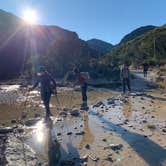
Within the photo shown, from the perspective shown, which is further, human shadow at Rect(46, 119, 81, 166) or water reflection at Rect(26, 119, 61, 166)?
water reflection at Rect(26, 119, 61, 166)

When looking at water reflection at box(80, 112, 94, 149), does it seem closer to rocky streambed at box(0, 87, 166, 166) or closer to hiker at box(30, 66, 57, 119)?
rocky streambed at box(0, 87, 166, 166)

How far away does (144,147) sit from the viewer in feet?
30.8

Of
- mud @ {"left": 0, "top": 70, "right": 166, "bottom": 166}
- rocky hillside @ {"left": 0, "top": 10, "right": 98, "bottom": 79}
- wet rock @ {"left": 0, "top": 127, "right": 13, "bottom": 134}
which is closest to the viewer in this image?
mud @ {"left": 0, "top": 70, "right": 166, "bottom": 166}

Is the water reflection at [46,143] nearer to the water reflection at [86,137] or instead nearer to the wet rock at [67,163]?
the wet rock at [67,163]

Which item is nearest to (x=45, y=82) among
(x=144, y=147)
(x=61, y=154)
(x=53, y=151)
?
(x=53, y=151)

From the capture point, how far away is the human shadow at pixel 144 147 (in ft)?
27.3

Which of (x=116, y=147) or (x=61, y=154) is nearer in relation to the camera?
(x=61, y=154)

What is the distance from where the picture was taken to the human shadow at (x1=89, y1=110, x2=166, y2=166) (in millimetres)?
8336

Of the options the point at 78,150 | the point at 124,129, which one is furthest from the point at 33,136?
the point at 124,129

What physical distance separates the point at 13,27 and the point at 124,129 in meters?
139

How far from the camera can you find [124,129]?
1174 cm

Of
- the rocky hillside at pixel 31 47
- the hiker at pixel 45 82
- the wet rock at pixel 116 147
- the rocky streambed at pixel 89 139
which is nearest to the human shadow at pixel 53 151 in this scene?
the rocky streambed at pixel 89 139

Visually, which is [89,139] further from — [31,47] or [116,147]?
[31,47]

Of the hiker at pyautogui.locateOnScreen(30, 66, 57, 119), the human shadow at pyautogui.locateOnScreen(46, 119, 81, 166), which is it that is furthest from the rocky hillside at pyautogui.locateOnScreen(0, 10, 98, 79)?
the human shadow at pyautogui.locateOnScreen(46, 119, 81, 166)
